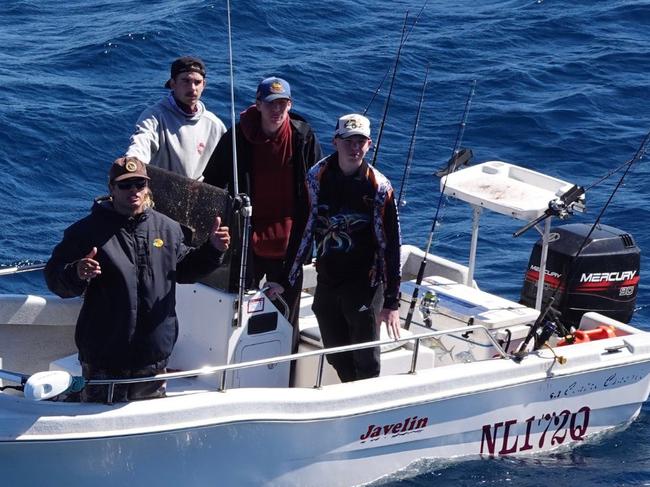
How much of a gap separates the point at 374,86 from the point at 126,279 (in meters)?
10.1

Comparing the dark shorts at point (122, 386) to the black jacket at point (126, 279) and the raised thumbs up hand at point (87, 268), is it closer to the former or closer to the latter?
the black jacket at point (126, 279)

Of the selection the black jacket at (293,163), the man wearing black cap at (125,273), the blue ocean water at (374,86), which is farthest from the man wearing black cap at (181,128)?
the blue ocean water at (374,86)

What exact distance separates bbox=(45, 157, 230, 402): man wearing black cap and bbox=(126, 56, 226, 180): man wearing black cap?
1.07m

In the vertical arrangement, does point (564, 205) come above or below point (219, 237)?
below

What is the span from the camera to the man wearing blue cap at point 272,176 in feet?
23.5

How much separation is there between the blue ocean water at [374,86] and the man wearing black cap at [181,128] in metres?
4.02

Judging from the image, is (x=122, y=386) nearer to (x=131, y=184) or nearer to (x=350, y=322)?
(x=131, y=184)

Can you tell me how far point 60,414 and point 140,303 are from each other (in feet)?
2.30

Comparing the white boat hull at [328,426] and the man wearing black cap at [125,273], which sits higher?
the man wearing black cap at [125,273]

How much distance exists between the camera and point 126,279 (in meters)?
5.98

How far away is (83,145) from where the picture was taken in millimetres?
13773

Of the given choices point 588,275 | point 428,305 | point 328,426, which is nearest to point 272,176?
point 328,426

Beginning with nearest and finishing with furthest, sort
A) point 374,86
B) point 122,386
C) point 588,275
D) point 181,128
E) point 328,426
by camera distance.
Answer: point 122,386, point 328,426, point 181,128, point 588,275, point 374,86

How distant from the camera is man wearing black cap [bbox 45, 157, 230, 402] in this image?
5.90 m
